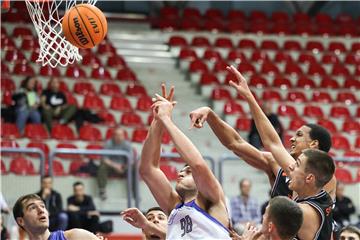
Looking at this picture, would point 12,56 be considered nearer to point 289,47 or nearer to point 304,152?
point 289,47

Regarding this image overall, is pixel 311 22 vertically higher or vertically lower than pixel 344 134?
higher

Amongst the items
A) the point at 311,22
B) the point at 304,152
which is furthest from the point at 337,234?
the point at 311,22

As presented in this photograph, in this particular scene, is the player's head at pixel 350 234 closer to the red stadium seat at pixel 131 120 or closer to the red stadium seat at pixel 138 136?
the red stadium seat at pixel 138 136

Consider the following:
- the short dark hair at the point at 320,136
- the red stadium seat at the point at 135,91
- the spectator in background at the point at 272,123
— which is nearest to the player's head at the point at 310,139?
the short dark hair at the point at 320,136

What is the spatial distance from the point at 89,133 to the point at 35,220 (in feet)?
23.3

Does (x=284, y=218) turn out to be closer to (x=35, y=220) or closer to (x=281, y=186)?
(x=281, y=186)

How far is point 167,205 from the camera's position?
18.9ft

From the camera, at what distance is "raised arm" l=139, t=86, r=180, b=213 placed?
576cm

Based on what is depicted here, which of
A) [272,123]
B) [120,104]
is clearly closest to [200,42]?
[120,104]

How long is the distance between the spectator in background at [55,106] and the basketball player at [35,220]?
681cm

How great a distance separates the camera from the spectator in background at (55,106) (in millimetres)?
13320

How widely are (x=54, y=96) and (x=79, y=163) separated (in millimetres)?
2419

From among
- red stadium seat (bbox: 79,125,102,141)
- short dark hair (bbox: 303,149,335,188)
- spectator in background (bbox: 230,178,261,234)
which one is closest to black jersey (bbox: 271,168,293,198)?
short dark hair (bbox: 303,149,335,188)

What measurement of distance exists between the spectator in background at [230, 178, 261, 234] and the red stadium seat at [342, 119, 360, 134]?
447cm
